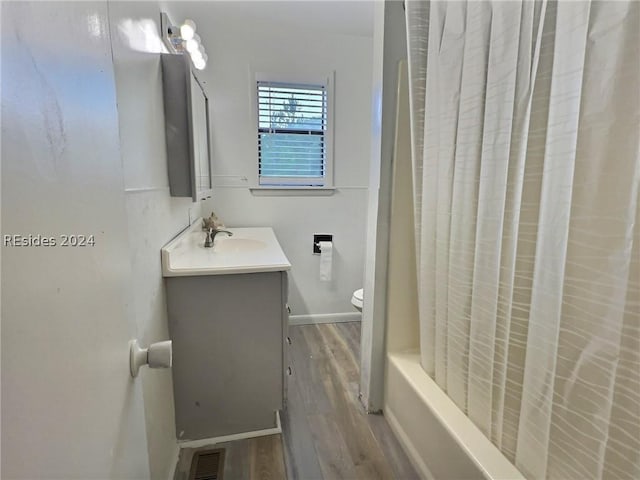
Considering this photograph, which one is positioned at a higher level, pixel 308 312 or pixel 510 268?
pixel 510 268

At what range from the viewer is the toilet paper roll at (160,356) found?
2.21 ft

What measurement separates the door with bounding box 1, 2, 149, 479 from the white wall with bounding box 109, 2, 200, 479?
426 mm

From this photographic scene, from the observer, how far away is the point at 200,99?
6.23ft

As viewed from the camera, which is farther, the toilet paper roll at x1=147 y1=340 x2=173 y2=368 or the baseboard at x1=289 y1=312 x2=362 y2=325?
the baseboard at x1=289 y1=312 x2=362 y2=325

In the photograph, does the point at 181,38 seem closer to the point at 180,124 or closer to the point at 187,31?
the point at 187,31

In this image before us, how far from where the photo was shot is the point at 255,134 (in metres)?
2.70

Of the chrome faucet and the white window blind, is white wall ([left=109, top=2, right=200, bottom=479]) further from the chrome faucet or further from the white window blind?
the white window blind

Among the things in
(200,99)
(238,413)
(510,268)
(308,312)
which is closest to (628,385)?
(510,268)

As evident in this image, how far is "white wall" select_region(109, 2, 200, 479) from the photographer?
101 centimetres

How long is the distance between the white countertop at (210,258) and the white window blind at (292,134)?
0.81 m

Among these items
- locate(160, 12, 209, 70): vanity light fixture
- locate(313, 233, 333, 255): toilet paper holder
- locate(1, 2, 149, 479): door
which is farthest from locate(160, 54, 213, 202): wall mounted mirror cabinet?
locate(313, 233, 333, 255): toilet paper holder

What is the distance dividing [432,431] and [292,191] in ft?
6.55

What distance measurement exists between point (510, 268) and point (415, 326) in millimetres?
841

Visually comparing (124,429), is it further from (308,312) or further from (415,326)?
(308,312)
